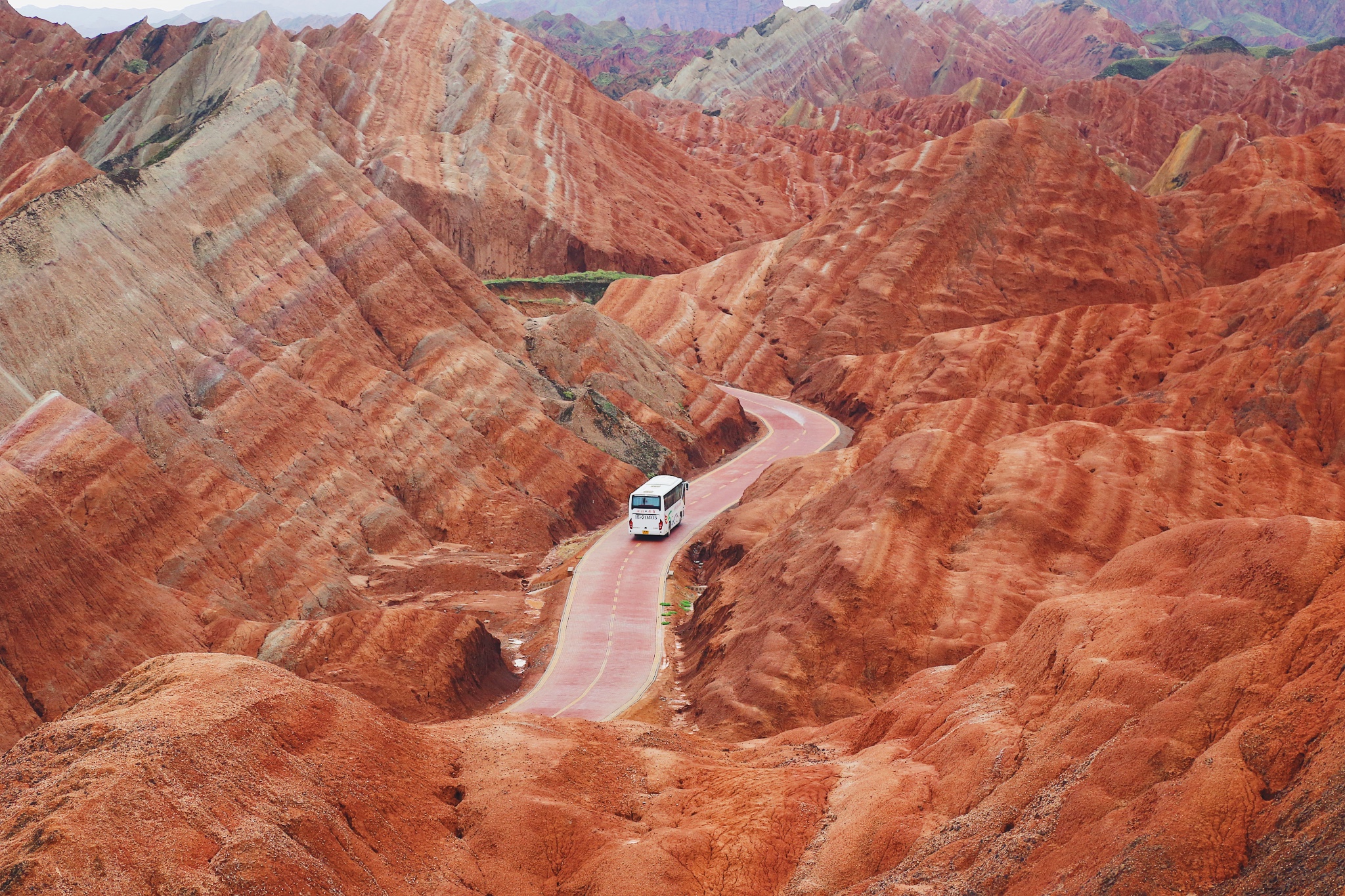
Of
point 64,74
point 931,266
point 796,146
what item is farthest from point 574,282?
point 796,146

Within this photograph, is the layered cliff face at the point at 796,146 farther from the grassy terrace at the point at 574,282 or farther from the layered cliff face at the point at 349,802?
the layered cliff face at the point at 349,802

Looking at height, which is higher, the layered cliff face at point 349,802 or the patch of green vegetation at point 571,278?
the layered cliff face at point 349,802

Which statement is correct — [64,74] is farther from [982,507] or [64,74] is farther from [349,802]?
[349,802]

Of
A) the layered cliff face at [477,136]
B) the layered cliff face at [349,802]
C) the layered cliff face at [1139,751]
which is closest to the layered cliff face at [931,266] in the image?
the layered cliff face at [477,136]

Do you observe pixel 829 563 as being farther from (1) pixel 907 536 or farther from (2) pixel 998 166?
(2) pixel 998 166

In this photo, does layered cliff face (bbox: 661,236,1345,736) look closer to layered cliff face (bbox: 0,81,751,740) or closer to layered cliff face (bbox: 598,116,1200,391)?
layered cliff face (bbox: 0,81,751,740)

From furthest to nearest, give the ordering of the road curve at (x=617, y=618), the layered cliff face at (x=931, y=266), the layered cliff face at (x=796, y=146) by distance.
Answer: the layered cliff face at (x=796, y=146) < the layered cliff face at (x=931, y=266) < the road curve at (x=617, y=618)

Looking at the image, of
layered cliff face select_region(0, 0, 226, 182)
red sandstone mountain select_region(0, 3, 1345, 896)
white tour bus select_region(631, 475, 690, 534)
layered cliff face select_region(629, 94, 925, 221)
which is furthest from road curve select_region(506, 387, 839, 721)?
layered cliff face select_region(629, 94, 925, 221)
